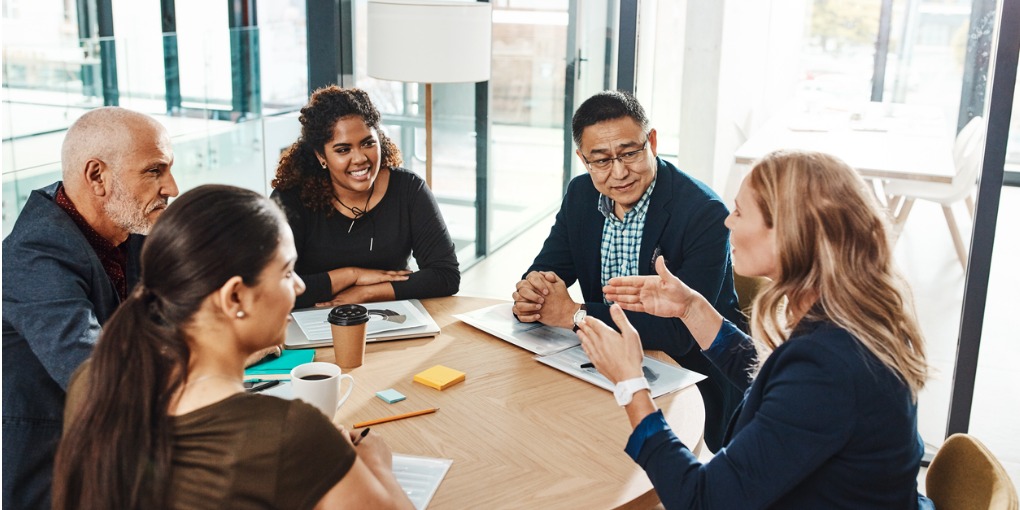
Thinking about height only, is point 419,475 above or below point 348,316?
below

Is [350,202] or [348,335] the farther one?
[350,202]

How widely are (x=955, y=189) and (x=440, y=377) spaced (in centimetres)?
219

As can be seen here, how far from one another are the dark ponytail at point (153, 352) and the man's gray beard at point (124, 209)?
31.8 inches

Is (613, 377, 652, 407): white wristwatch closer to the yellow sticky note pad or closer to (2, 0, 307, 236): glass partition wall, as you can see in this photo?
the yellow sticky note pad

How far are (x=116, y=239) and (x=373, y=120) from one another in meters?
1.13

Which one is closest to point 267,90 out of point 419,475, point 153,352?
point 419,475

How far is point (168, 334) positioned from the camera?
118 centimetres

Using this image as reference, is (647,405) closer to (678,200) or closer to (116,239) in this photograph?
(678,200)

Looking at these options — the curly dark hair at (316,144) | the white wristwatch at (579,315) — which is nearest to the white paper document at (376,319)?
the white wristwatch at (579,315)

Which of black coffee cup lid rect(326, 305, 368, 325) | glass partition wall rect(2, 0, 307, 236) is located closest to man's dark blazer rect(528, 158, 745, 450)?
black coffee cup lid rect(326, 305, 368, 325)

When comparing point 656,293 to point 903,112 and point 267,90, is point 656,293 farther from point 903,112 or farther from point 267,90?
point 267,90

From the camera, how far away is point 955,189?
320cm

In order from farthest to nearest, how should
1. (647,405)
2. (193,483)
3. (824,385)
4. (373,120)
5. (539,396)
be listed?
(373,120) → (539,396) → (647,405) → (824,385) → (193,483)

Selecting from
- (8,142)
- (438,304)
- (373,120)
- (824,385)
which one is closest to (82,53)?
(8,142)
